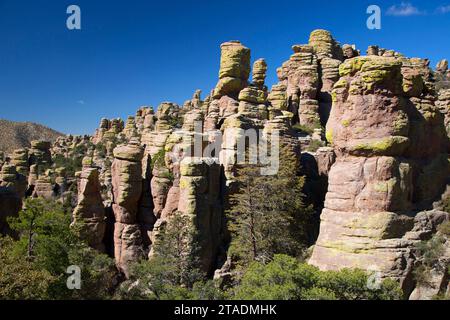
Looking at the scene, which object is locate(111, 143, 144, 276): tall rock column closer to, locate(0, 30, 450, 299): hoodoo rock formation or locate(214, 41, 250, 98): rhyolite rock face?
locate(0, 30, 450, 299): hoodoo rock formation

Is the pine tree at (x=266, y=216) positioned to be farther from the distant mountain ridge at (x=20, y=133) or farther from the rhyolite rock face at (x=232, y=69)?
Answer: the distant mountain ridge at (x=20, y=133)

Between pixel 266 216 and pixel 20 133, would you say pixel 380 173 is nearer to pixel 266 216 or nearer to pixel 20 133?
pixel 266 216

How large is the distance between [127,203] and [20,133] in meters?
113

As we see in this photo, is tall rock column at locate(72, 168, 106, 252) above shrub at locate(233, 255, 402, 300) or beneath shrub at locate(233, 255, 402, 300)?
above

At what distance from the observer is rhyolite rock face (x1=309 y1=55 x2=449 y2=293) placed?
1595cm

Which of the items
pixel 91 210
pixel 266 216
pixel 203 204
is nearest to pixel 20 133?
pixel 91 210

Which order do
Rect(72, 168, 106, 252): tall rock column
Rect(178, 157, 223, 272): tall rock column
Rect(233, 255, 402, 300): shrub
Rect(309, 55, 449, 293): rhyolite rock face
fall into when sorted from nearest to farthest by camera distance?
1. Rect(233, 255, 402, 300): shrub
2. Rect(309, 55, 449, 293): rhyolite rock face
3. Rect(178, 157, 223, 272): tall rock column
4. Rect(72, 168, 106, 252): tall rock column

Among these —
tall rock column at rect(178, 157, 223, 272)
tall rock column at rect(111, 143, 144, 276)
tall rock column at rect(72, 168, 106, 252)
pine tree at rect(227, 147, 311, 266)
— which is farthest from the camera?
tall rock column at rect(111, 143, 144, 276)

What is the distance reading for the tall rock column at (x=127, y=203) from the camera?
26.3 m

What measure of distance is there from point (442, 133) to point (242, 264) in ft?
43.1

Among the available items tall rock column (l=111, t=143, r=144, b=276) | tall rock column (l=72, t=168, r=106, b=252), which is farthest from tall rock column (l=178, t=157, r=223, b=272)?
tall rock column (l=72, t=168, r=106, b=252)

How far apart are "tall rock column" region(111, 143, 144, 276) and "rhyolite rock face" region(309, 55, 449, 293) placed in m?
14.1

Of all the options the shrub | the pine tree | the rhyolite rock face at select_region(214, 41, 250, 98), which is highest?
the rhyolite rock face at select_region(214, 41, 250, 98)
